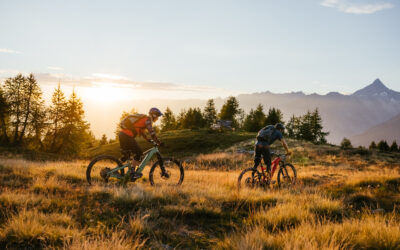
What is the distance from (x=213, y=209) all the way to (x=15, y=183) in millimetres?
5821

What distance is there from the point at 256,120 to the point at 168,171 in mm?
71389

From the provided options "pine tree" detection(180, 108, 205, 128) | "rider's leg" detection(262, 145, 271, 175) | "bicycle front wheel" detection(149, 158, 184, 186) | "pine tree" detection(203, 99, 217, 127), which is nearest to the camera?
"bicycle front wheel" detection(149, 158, 184, 186)

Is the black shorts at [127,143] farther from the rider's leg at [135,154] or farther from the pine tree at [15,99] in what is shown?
the pine tree at [15,99]

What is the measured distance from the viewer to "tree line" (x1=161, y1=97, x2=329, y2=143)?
252 ft

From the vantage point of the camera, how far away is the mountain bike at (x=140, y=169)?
27.1ft

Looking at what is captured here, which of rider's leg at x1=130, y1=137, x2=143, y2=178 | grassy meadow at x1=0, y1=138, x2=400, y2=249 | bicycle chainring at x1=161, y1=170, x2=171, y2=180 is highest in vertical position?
rider's leg at x1=130, y1=137, x2=143, y2=178

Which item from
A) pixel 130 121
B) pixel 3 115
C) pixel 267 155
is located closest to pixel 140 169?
pixel 130 121

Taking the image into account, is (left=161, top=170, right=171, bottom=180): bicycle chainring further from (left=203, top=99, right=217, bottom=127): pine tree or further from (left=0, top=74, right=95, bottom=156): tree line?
(left=203, top=99, right=217, bottom=127): pine tree

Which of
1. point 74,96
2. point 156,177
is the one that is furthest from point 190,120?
point 156,177

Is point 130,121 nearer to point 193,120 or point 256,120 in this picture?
point 256,120

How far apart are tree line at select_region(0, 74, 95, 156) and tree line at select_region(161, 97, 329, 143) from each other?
36833 mm

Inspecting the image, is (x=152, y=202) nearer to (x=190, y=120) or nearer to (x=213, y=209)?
(x=213, y=209)

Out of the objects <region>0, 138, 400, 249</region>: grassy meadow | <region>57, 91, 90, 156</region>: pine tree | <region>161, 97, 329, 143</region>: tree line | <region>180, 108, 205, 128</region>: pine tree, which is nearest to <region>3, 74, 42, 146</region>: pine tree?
<region>57, 91, 90, 156</region>: pine tree

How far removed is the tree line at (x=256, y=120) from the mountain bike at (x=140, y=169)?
68425 mm
